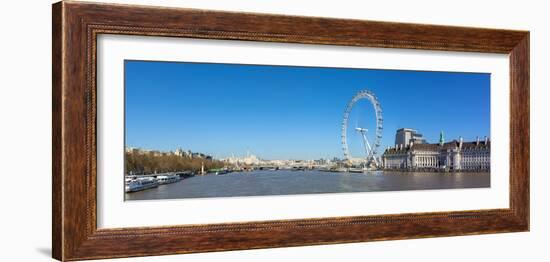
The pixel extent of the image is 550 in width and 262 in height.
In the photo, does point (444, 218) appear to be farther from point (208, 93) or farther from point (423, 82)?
point (208, 93)

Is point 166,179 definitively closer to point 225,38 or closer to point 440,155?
point 225,38

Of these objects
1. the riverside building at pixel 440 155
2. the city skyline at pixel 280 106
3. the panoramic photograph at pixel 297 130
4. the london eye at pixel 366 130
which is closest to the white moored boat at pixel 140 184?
the panoramic photograph at pixel 297 130

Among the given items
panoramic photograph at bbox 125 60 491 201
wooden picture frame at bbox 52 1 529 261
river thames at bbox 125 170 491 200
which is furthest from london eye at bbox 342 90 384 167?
wooden picture frame at bbox 52 1 529 261

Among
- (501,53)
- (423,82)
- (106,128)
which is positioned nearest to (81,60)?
(106,128)

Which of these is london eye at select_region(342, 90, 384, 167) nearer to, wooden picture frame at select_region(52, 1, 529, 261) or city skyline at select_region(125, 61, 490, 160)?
city skyline at select_region(125, 61, 490, 160)

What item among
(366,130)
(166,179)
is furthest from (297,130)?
(166,179)

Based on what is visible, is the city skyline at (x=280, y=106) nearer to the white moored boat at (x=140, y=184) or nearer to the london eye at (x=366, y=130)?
the london eye at (x=366, y=130)

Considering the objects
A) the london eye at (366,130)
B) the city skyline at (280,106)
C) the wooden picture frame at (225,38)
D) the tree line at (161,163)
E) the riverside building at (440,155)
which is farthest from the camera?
the riverside building at (440,155)
